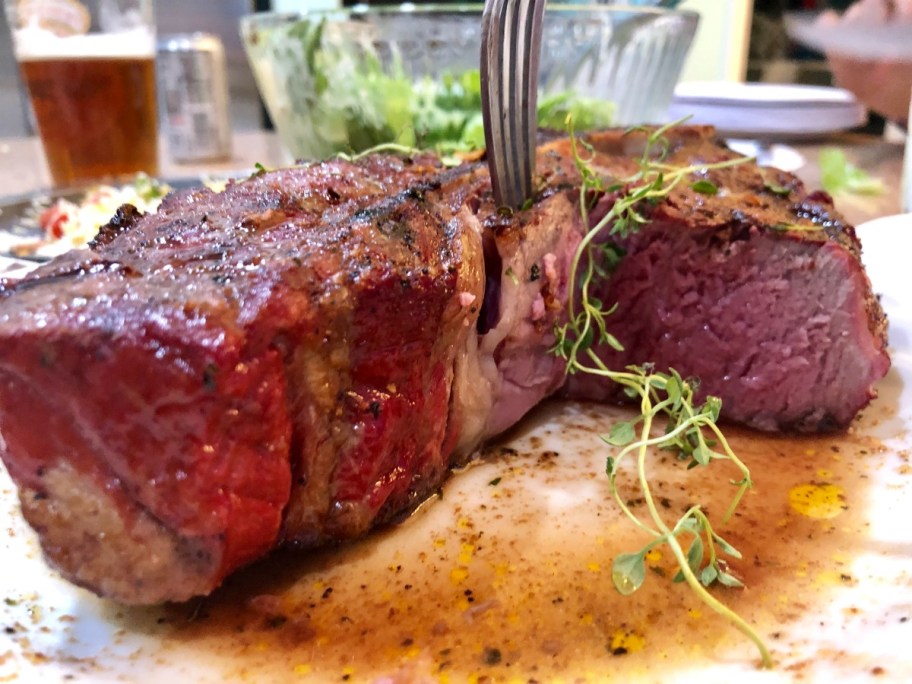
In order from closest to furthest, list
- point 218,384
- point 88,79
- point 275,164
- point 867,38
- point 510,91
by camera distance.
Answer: point 218,384 → point 510,91 → point 88,79 → point 275,164 → point 867,38

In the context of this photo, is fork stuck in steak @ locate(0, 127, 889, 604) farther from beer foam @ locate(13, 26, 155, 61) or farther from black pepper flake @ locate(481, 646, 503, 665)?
beer foam @ locate(13, 26, 155, 61)

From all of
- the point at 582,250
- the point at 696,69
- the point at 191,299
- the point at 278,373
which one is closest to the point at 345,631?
the point at 278,373

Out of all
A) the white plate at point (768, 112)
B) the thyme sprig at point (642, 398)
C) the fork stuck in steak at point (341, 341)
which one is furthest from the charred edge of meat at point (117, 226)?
the white plate at point (768, 112)

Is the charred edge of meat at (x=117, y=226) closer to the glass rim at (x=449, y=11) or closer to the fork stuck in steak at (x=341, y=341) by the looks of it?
the fork stuck in steak at (x=341, y=341)

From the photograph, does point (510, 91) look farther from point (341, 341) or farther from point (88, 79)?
point (88, 79)

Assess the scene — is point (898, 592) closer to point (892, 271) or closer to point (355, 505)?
point (355, 505)

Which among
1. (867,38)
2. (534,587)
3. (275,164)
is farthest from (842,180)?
(534,587)
